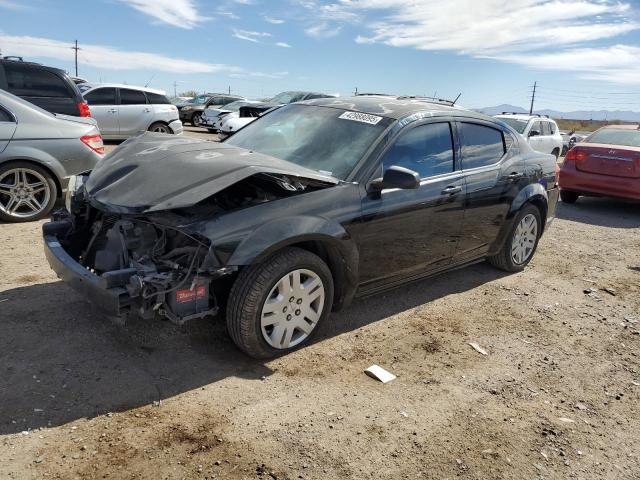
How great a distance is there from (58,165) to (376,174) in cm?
444

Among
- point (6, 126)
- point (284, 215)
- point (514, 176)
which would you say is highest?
point (6, 126)

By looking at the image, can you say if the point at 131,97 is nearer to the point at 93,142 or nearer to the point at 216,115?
the point at 216,115

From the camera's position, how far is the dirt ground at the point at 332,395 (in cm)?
262

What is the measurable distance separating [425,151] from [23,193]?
4889 millimetres

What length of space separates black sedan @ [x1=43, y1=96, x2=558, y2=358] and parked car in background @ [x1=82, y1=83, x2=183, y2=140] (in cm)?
1073

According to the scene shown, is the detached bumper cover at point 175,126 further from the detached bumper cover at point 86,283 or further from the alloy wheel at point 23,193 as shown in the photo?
the detached bumper cover at point 86,283

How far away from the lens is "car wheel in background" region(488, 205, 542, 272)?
18.0 feet

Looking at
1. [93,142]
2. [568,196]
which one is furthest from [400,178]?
[568,196]

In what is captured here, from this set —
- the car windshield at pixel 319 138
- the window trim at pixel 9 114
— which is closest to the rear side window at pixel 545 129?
the car windshield at pixel 319 138

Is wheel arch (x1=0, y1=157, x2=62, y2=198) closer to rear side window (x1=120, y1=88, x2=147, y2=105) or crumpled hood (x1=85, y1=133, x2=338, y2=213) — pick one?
crumpled hood (x1=85, y1=133, x2=338, y2=213)

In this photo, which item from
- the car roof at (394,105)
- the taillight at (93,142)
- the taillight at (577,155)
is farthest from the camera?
the taillight at (577,155)

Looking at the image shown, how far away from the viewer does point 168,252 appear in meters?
3.40

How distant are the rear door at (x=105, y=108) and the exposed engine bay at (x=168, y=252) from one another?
11.3 m

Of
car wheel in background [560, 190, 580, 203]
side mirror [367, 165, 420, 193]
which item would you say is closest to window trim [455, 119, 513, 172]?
side mirror [367, 165, 420, 193]
